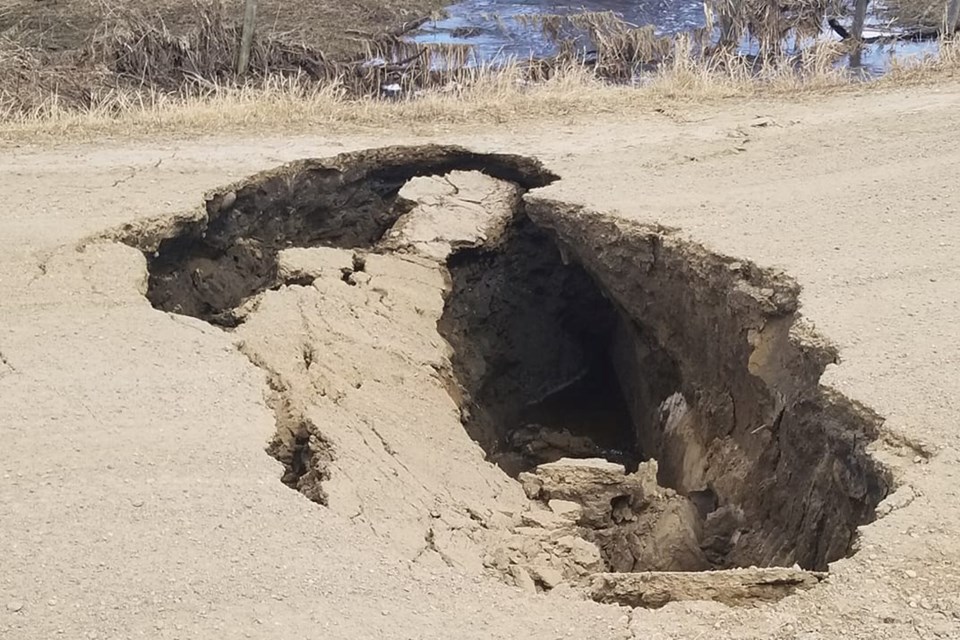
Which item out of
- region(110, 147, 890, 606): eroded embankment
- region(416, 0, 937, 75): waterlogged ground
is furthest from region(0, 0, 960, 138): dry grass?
region(110, 147, 890, 606): eroded embankment

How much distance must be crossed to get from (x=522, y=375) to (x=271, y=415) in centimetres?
392

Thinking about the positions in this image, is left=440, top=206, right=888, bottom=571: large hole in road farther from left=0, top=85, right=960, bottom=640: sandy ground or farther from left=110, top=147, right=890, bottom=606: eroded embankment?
left=0, top=85, right=960, bottom=640: sandy ground

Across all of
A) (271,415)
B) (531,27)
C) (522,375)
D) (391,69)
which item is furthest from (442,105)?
(531,27)

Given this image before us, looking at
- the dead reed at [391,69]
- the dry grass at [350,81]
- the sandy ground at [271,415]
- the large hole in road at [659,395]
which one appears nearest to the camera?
the sandy ground at [271,415]

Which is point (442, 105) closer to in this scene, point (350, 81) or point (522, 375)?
point (522, 375)

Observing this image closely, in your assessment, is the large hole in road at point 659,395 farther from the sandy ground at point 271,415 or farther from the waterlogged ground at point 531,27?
the waterlogged ground at point 531,27

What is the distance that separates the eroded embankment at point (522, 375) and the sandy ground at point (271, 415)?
0.66 ft

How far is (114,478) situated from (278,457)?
710 millimetres

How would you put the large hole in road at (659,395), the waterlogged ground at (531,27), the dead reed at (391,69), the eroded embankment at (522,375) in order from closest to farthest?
the eroded embankment at (522,375) → the large hole in road at (659,395) → the dead reed at (391,69) → the waterlogged ground at (531,27)

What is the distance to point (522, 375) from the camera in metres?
8.70

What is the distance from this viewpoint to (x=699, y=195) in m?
Result: 7.26

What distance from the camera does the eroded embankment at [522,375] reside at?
189 inches

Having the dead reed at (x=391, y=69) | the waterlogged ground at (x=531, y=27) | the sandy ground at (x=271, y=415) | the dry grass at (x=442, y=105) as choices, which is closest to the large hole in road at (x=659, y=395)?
the sandy ground at (x=271, y=415)

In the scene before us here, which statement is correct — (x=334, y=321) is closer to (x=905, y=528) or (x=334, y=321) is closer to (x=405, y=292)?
(x=405, y=292)
